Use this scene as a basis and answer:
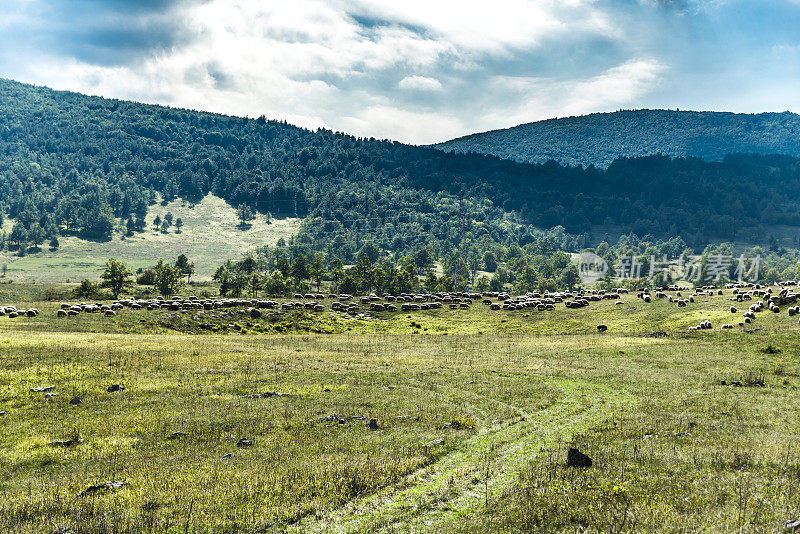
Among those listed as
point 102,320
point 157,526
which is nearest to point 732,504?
point 157,526

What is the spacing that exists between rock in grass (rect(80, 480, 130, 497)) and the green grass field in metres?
0.33

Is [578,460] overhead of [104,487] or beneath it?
overhead

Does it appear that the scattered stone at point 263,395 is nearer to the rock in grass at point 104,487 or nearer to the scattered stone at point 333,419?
the scattered stone at point 333,419

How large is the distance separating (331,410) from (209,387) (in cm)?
1129

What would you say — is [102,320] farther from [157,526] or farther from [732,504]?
[732,504]

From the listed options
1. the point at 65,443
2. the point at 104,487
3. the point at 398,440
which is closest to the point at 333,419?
the point at 398,440

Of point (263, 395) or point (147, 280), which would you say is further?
point (147, 280)

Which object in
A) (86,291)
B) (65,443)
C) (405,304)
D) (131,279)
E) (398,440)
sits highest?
(398,440)

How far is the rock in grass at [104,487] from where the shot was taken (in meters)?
15.8

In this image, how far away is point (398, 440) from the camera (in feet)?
70.8

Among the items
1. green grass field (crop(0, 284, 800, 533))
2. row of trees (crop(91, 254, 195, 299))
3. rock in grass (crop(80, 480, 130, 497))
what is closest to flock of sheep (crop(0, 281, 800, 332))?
row of trees (crop(91, 254, 195, 299))

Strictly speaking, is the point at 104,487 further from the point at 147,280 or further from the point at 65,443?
the point at 147,280

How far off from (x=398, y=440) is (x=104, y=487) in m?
11.7

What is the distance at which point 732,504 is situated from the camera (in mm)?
13383
